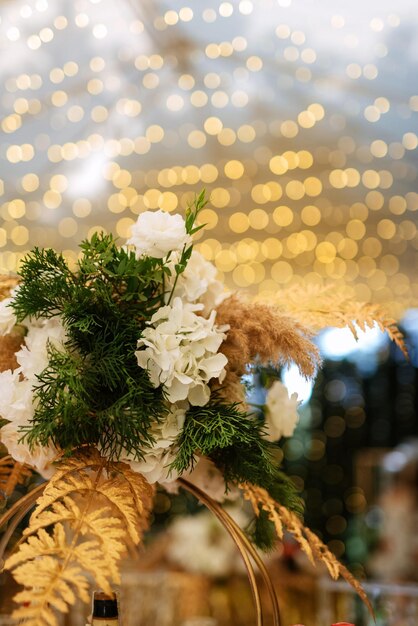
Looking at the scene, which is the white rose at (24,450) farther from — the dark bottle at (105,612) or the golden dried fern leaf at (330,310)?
the golden dried fern leaf at (330,310)

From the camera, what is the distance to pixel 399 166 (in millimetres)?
2660

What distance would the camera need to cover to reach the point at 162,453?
84 cm

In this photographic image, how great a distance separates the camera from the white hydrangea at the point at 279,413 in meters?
1.02

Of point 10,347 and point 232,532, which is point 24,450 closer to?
point 10,347

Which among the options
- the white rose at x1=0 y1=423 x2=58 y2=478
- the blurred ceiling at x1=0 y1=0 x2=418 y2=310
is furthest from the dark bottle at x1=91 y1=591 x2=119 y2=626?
the blurred ceiling at x1=0 y1=0 x2=418 y2=310

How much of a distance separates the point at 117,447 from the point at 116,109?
181 cm

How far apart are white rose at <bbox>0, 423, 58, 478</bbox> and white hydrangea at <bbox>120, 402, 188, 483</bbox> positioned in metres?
0.08

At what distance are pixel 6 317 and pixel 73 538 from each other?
0.97ft

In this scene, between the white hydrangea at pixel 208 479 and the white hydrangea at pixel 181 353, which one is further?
the white hydrangea at pixel 208 479

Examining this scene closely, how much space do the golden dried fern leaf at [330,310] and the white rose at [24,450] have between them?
34 cm

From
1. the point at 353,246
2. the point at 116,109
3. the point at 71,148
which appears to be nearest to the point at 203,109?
the point at 116,109

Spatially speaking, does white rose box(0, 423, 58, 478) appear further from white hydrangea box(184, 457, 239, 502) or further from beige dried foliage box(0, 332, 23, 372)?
white hydrangea box(184, 457, 239, 502)

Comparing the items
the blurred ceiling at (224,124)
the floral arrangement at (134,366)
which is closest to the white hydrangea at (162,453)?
the floral arrangement at (134,366)

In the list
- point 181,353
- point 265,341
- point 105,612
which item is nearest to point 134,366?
point 181,353
